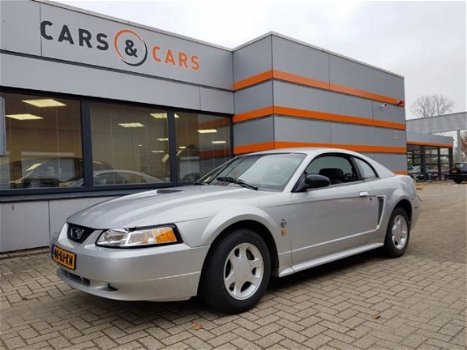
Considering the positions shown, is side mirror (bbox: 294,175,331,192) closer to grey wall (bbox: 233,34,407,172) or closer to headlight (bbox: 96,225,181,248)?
headlight (bbox: 96,225,181,248)

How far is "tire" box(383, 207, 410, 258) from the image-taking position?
16.5 ft

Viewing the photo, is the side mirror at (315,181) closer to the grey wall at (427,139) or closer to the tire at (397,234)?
the tire at (397,234)

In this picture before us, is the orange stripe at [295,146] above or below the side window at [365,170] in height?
above

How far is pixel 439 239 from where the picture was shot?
6.50 m

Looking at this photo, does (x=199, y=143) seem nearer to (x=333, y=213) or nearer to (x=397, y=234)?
(x=397, y=234)

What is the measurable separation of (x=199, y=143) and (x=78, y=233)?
18.4 feet

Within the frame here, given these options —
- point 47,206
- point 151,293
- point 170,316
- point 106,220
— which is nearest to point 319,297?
point 170,316

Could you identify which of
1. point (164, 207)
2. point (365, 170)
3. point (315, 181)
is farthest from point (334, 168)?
point (164, 207)

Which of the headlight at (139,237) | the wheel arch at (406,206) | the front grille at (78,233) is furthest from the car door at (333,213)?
the front grille at (78,233)

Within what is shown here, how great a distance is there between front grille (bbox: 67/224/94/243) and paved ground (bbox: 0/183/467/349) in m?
0.72

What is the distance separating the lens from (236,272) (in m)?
3.29

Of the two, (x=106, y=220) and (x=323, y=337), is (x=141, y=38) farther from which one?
(x=323, y=337)

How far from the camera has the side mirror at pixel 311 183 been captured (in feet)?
12.7

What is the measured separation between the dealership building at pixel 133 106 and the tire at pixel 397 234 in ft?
10.9
